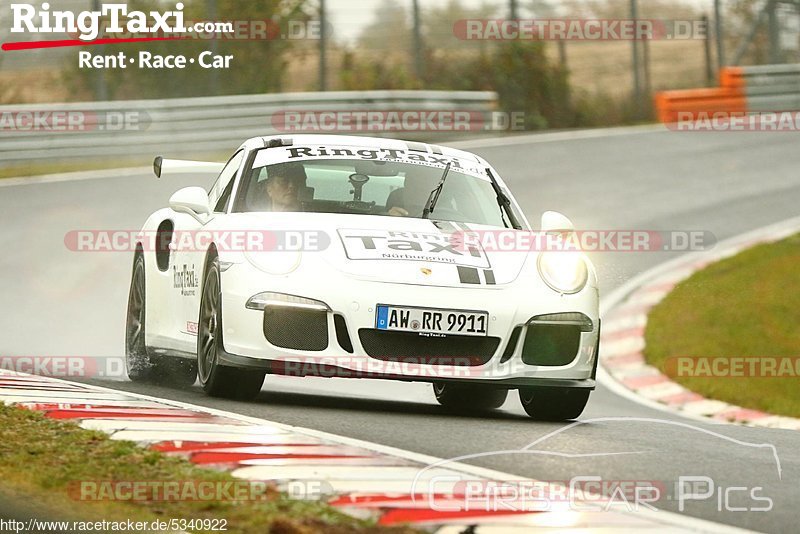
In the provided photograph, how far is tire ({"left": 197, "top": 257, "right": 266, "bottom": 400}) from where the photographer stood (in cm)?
696

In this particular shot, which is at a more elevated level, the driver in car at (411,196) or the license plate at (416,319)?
the driver in car at (411,196)

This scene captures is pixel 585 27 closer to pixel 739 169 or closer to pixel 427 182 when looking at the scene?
pixel 739 169

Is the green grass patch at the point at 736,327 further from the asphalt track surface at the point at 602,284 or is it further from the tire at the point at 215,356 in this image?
the tire at the point at 215,356

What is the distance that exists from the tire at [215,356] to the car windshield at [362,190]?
0.61m

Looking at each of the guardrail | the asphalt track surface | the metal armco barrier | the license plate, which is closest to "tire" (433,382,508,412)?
the asphalt track surface

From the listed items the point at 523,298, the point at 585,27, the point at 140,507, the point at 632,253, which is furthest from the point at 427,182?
the point at 585,27

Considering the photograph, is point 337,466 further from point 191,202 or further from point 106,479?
point 191,202

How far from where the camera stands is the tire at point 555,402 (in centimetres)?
721

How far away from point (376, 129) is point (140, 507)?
54.4ft

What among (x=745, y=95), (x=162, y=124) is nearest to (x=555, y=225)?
(x=162, y=124)

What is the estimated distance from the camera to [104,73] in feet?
67.4

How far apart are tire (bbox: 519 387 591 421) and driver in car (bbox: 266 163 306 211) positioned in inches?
60.5

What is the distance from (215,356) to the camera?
6.97m

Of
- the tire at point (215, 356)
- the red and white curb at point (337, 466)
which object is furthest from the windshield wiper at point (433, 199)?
the red and white curb at point (337, 466)
